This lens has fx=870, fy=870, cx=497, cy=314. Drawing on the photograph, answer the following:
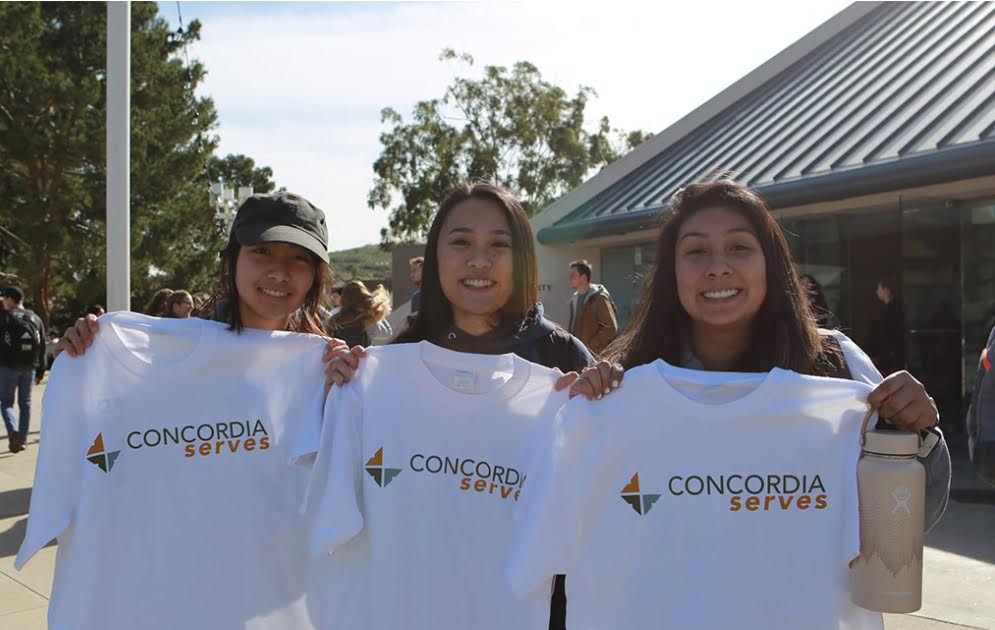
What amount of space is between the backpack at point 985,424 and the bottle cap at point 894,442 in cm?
68

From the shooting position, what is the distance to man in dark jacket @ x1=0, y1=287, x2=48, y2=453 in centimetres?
1085

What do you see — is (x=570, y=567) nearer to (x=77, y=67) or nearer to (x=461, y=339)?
(x=461, y=339)

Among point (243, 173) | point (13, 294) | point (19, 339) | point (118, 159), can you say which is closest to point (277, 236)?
point (118, 159)

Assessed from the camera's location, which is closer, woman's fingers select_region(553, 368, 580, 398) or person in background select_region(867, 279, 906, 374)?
woman's fingers select_region(553, 368, 580, 398)

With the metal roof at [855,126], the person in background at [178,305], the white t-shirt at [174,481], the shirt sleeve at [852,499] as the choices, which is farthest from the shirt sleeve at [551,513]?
the metal roof at [855,126]

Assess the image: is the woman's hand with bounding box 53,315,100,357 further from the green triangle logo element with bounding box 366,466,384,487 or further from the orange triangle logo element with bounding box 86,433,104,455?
the green triangle logo element with bounding box 366,466,384,487

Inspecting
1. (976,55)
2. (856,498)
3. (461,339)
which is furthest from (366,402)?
(976,55)

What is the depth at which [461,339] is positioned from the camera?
281cm

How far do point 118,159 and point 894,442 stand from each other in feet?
22.4

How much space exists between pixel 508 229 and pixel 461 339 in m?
0.39

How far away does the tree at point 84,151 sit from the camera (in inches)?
1091

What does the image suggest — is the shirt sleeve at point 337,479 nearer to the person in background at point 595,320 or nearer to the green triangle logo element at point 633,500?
the green triangle logo element at point 633,500

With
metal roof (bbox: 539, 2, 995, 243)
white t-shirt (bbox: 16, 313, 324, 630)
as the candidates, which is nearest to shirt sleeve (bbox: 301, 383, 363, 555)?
white t-shirt (bbox: 16, 313, 324, 630)

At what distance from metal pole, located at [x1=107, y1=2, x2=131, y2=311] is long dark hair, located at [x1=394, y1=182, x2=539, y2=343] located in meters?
5.09
